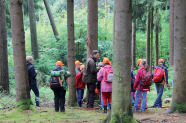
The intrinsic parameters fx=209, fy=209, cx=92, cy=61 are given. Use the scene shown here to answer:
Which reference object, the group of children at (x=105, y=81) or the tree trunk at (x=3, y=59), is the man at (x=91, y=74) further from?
the tree trunk at (x=3, y=59)

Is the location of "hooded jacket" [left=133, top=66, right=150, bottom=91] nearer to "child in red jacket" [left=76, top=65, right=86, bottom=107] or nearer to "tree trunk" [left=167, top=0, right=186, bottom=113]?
"tree trunk" [left=167, top=0, right=186, bottom=113]

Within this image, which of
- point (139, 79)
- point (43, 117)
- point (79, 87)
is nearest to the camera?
point (43, 117)

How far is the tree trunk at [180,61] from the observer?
21.6 feet

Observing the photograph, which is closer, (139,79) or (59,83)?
(59,83)

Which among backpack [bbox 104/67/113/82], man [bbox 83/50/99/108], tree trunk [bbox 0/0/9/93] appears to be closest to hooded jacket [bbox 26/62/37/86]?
man [bbox 83/50/99/108]

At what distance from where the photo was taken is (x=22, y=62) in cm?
670

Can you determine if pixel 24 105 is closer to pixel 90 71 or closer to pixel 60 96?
pixel 60 96

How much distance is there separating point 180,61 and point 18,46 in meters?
5.15

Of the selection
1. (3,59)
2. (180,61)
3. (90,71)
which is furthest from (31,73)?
(180,61)

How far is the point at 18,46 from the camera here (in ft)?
21.7

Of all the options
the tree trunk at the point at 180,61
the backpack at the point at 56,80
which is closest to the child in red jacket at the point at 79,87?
the backpack at the point at 56,80

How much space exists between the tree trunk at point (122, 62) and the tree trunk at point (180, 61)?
2571mm

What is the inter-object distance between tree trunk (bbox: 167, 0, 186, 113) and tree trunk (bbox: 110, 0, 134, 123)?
2.57 meters

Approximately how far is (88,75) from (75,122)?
2.51 metres
